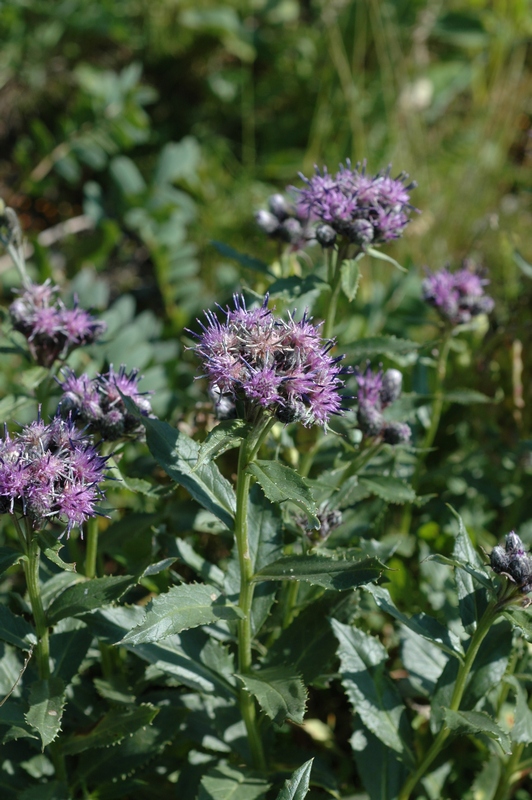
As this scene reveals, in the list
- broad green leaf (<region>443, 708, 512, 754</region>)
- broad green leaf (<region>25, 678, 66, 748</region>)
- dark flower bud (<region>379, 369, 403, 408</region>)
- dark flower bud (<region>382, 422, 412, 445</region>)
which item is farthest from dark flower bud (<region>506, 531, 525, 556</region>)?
broad green leaf (<region>25, 678, 66, 748</region>)

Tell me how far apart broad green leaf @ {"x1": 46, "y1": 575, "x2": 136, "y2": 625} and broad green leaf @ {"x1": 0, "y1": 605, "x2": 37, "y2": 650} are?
0.05 metres

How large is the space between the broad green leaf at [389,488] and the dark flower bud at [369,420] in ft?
0.48

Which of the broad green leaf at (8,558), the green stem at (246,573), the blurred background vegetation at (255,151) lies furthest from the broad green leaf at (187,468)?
the blurred background vegetation at (255,151)

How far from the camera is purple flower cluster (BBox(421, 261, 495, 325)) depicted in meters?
2.28

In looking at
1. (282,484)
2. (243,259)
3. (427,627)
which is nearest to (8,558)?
(282,484)

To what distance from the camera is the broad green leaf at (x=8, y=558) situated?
1.42 m

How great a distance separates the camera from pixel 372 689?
174 cm

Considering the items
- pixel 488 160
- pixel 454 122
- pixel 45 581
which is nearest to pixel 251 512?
pixel 45 581

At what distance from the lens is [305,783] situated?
1.41 m

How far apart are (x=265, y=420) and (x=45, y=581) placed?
0.69 m

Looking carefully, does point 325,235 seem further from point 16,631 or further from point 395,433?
point 16,631

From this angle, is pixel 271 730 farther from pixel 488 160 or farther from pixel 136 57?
pixel 136 57

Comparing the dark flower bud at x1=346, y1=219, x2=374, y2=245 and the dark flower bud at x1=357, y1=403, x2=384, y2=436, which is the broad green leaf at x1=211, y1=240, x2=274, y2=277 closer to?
the dark flower bud at x1=346, y1=219, x2=374, y2=245

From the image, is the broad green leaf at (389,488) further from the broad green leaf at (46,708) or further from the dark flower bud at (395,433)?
the broad green leaf at (46,708)
